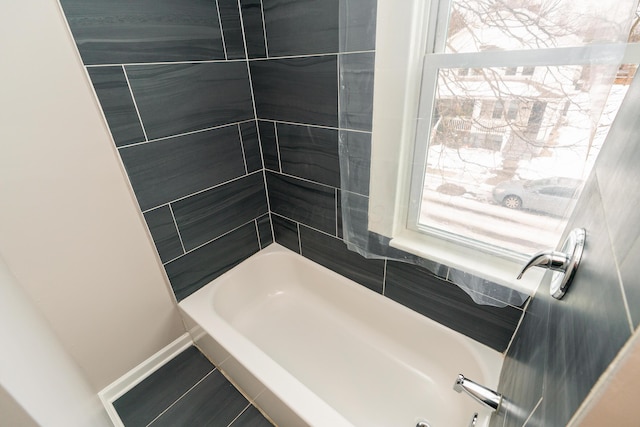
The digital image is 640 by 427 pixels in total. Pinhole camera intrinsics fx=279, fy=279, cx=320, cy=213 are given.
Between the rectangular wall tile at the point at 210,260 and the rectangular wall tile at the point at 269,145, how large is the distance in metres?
0.37

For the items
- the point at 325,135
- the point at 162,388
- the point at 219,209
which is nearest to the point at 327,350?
the point at 162,388

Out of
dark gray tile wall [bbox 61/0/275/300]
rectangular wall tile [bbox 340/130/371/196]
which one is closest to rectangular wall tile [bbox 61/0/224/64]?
dark gray tile wall [bbox 61/0/275/300]

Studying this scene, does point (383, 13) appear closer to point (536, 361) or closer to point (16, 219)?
point (536, 361)

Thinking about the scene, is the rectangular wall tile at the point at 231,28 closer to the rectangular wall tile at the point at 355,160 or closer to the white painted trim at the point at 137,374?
the rectangular wall tile at the point at 355,160

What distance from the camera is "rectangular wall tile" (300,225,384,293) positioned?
4.50 ft

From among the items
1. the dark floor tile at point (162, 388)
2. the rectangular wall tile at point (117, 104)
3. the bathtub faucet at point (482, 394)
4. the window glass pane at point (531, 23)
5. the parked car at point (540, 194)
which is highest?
the window glass pane at point (531, 23)

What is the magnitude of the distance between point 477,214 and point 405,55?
575mm

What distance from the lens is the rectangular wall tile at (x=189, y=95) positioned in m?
1.05

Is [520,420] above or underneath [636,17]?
underneath

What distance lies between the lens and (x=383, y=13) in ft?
2.79

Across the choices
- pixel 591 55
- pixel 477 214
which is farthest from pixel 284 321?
pixel 591 55

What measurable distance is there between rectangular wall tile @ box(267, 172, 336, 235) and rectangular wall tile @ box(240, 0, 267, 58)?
0.60 metres

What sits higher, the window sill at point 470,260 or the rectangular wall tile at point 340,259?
the window sill at point 470,260

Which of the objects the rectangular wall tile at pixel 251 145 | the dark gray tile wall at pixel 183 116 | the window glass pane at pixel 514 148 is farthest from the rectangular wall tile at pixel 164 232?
the window glass pane at pixel 514 148
